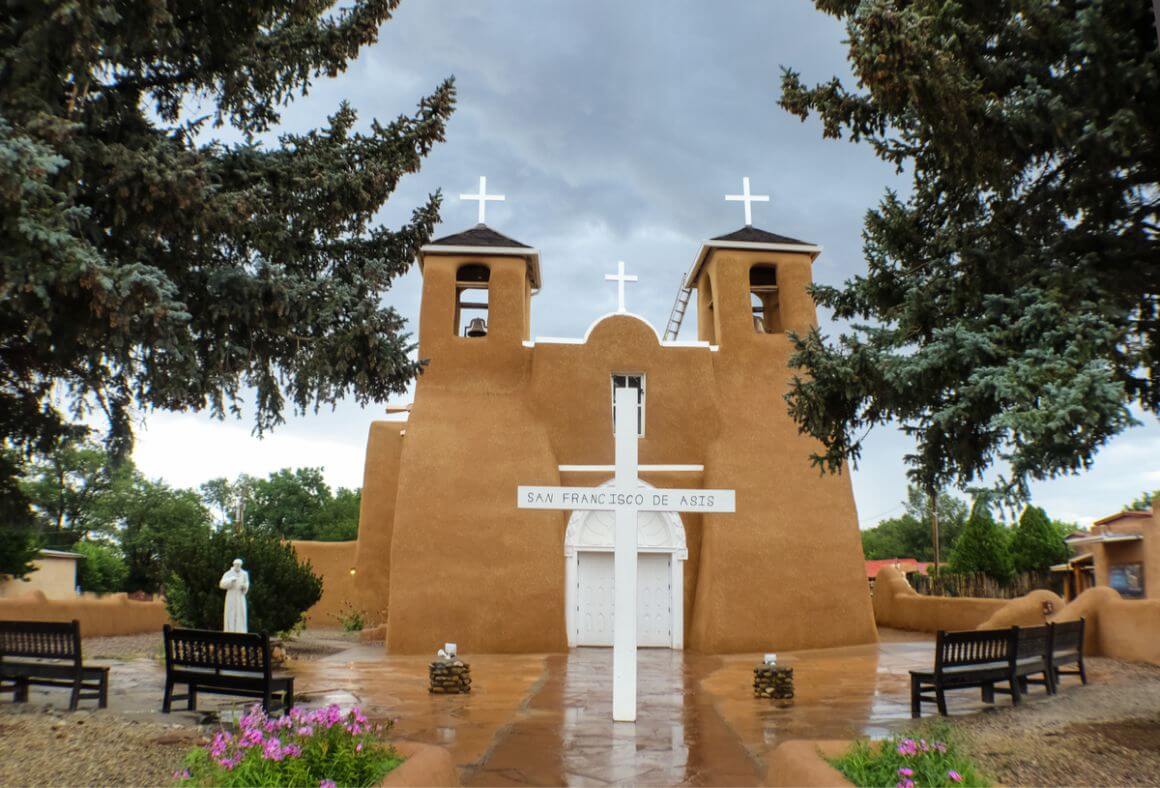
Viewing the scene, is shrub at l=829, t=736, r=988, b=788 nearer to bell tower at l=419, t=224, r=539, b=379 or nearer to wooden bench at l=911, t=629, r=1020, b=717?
wooden bench at l=911, t=629, r=1020, b=717

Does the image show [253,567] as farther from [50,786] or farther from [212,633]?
[50,786]

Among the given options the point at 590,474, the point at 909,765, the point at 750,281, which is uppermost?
the point at 750,281

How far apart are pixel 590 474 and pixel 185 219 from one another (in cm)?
1253

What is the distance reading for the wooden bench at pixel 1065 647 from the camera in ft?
33.5

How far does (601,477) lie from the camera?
19.2 m

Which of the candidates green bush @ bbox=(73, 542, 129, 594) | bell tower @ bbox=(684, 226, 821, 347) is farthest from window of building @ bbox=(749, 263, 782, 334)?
green bush @ bbox=(73, 542, 129, 594)

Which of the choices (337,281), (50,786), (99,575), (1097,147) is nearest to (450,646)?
(337,281)

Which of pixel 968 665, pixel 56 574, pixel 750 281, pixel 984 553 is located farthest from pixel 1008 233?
pixel 56 574

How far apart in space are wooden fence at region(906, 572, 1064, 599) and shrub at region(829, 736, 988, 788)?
→ 64.0ft

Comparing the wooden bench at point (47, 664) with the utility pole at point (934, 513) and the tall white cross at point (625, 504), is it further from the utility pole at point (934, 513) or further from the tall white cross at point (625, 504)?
the utility pole at point (934, 513)

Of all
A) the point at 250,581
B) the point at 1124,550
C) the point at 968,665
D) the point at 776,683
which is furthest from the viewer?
the point at 1124,550

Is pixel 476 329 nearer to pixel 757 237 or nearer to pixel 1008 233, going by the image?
pixel 757 237

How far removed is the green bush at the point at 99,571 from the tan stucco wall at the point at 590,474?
27572 mm

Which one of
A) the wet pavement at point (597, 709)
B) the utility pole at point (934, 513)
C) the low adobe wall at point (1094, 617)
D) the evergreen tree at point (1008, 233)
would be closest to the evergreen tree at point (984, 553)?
the utility pole at point (934, 513)
